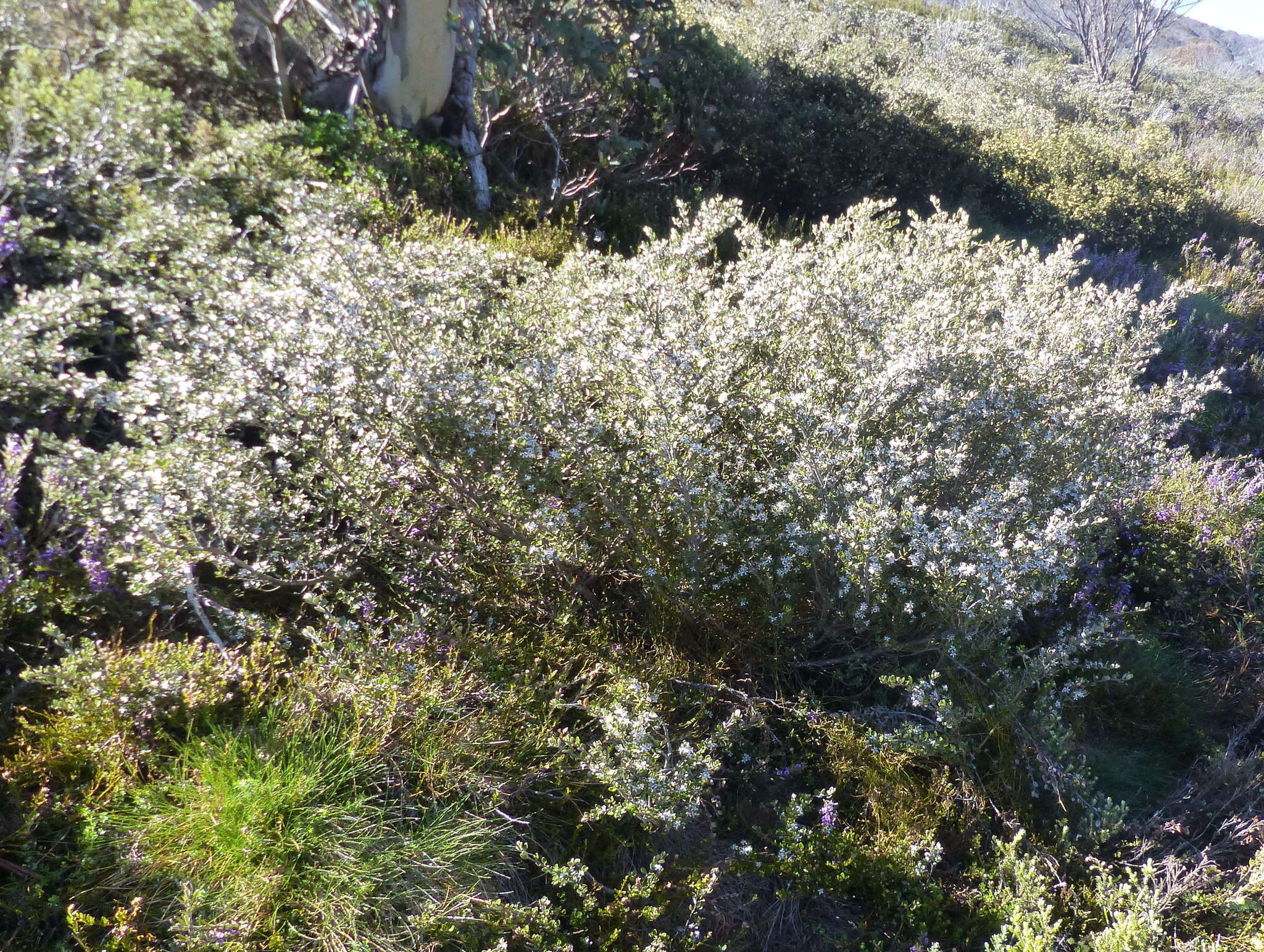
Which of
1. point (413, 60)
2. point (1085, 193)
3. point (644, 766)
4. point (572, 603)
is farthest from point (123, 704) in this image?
point (1085, 193)

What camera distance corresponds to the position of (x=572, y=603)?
2904 mm

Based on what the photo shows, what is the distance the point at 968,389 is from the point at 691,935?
2486mm

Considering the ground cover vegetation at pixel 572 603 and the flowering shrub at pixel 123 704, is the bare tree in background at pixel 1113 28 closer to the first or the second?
the ground cover vegetation at pixel 572 603

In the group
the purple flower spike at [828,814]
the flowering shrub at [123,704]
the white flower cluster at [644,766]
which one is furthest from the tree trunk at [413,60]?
the purple flower spike at [828,814]

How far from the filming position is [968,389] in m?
3.26

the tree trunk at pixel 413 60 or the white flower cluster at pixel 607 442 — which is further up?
the tree trunk at pixel 413 60

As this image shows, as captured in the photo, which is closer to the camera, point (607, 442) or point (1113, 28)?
point (607, 442)

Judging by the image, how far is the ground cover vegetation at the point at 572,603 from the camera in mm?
2242

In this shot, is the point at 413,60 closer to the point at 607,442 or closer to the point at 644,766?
the point at 607,442

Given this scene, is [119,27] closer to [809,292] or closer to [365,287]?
Answer: [365,287]

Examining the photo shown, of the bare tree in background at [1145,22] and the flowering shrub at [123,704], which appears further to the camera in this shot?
the bare tree in background at [1145,22]

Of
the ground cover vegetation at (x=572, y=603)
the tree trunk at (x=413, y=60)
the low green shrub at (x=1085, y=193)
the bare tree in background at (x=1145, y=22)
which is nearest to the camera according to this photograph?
the ground cover vegetation at (x=572, y=603)

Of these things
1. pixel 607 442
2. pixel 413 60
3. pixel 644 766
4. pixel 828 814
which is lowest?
pixel 828 814

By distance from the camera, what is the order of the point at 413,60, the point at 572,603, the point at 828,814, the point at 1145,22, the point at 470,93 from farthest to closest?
the point at 1145,22 < the point at 470,93 < the point at 413,60 < the point at 572,603 < the point at 828,814
